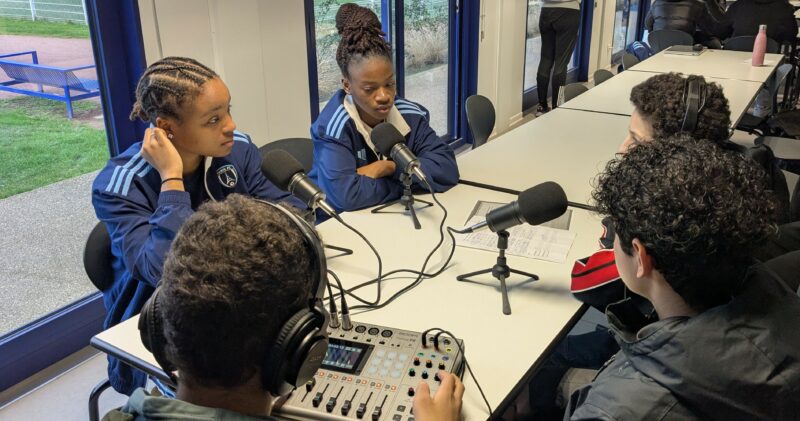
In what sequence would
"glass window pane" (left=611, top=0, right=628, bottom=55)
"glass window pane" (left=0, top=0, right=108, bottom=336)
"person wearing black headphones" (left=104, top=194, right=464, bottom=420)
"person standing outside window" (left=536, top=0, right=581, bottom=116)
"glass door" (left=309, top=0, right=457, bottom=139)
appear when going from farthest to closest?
"glass window pane" (left=611, top=0, right=628, bottom=55) < "person standing outside window" (left=536, top=0, right=581, bottom=116) < "glass door" (left=309, top=0, right=457, bottom=139) < "glass window pane" (left=0, top=0, right=108, bottom=336) < "person wearing black headphones" (left=104, top=194, right=464, bottom=420)

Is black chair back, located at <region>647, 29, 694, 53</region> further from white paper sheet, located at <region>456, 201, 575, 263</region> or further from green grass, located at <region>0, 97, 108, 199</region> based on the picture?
green grass, located at <region>0, 97, 108, 199</region>

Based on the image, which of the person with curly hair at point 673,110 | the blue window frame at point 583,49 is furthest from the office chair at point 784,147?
the blue window frame at point 583,49

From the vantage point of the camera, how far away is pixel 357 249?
6.46ft

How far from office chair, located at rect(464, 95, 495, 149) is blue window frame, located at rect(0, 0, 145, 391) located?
1.62 meters

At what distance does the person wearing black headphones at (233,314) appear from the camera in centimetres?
86

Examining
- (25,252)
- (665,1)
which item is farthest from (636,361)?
(665,1)


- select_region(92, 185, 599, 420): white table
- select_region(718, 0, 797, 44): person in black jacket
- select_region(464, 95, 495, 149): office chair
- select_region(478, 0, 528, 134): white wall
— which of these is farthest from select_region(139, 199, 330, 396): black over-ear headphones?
select_region(718, 0, 797, 44): person in black jacket

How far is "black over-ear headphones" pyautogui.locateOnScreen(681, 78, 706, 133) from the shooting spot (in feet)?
6.08

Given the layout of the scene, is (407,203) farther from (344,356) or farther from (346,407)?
(346,407)

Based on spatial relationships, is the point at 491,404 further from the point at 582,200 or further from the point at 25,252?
the point at 25,252

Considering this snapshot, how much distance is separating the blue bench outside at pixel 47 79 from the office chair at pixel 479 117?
178 centimetres

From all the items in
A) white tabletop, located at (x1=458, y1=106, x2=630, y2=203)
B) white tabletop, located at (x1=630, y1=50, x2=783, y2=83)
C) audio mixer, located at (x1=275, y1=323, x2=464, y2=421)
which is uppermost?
audio mixer, located at (x1=275, y1=323, x2=464, y2=421)

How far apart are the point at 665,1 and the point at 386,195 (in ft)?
16.1

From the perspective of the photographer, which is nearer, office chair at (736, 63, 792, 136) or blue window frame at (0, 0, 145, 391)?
blue window frame at (0, 0, 145, 391)
